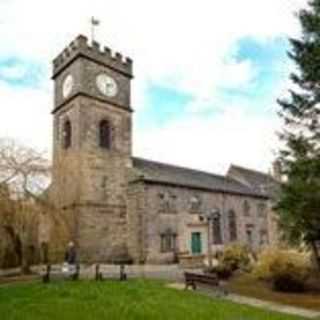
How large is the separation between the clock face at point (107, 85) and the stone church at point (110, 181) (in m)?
0.08

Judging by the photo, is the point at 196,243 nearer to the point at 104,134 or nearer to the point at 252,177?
the point at 104,134

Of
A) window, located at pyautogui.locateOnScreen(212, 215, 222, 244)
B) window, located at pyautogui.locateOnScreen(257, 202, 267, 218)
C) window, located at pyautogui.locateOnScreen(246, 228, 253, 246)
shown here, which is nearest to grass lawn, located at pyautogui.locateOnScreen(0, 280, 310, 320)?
window, located at pyautogui.locateOnScreen(212, 215, 222, 244)

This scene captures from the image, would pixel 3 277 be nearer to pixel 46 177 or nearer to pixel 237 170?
pixel 46 177

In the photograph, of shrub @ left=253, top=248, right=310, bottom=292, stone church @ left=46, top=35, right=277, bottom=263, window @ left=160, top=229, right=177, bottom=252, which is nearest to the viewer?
shrub @ left=253, top=248, right=310, bottom=292

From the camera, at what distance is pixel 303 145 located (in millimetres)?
25203

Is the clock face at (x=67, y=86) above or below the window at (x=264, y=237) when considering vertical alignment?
above

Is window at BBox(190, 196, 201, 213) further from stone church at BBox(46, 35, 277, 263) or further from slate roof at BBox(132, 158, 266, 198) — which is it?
slate roof at BBox(132, 158, 266, 198)

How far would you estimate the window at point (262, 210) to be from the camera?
53594 millimetres

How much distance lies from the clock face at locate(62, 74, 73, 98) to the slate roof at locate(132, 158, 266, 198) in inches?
303

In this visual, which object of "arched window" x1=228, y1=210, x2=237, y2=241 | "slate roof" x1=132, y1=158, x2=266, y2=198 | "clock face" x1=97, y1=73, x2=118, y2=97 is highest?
"clock face" x1=97, y1=73, x2=118, y2=97

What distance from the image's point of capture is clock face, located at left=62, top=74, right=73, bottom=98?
4117 cm

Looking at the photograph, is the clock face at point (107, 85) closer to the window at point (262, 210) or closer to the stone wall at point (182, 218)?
the stone wall at point (182, 218)

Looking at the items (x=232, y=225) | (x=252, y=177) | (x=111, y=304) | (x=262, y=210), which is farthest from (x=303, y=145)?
(x=252, y=177)

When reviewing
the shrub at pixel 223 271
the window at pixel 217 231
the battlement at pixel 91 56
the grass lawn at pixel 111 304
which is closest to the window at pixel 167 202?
the window at pixel 217 231
